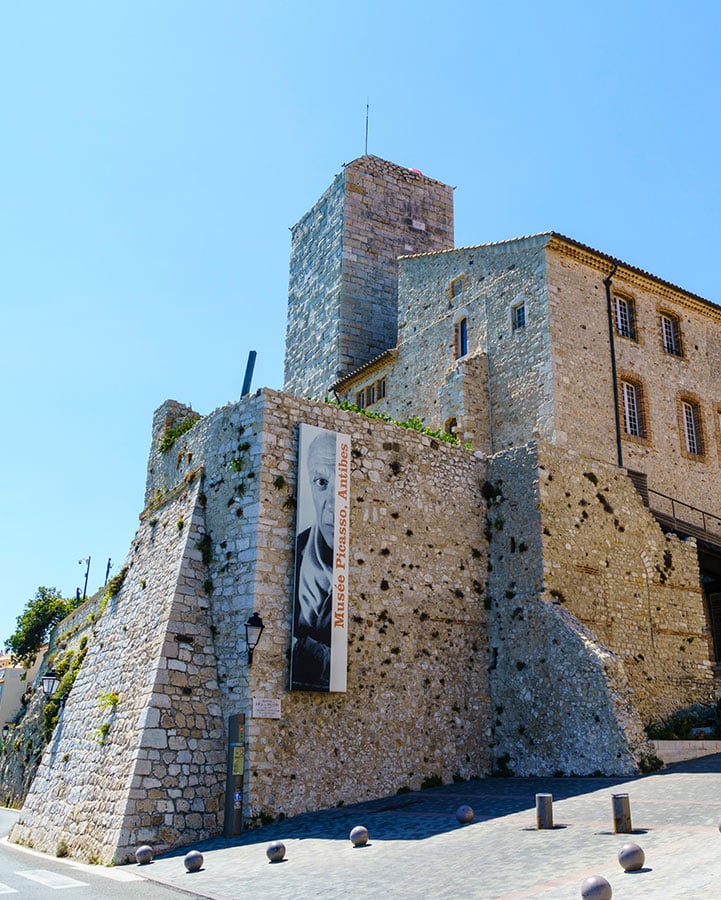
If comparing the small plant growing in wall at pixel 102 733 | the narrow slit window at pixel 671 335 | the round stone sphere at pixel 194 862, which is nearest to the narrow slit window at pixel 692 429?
the narrow slit window at pixel 671 335

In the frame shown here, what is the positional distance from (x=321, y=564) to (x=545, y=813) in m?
6.17

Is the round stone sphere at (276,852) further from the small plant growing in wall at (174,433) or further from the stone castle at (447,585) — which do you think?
the small plant growing in wall at (174,433)

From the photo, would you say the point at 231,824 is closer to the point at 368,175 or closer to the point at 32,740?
the point at 32,740

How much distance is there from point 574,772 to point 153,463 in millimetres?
15057

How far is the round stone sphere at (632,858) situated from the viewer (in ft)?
26.4

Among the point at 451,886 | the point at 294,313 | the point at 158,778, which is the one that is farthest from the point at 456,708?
the point at 294,313

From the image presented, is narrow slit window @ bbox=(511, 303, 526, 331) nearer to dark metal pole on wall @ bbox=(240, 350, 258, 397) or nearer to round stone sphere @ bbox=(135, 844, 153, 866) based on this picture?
dark metal pole on wall @ bbox=(240, 350, 258, 397)

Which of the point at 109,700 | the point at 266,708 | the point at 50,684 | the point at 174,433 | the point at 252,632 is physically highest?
the point at 174,433

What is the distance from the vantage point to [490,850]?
9.95m

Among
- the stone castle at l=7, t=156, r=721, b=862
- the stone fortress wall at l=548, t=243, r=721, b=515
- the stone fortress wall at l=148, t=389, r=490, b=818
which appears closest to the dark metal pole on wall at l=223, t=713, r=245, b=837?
the stone castle at l=7, t=156, r=721, b=862

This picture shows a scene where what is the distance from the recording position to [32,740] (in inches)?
898

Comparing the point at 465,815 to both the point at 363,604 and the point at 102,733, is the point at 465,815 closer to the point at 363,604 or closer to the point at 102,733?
the point at 363,604

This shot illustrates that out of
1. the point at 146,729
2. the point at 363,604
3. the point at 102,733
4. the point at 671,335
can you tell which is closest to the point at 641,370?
the point at 671,335

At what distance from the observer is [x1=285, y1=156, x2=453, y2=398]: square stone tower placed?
104 ft
